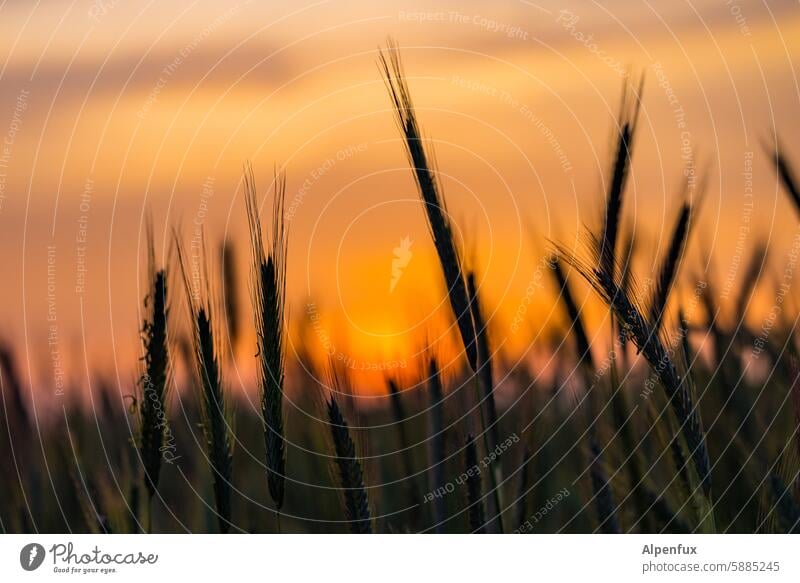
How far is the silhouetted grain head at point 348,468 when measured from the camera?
1.59 m

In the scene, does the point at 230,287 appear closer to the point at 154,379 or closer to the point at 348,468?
the point at 154,379

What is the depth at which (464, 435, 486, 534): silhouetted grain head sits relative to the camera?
1608 millimetres

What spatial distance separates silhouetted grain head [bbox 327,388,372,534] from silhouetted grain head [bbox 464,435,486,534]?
194 millimetres

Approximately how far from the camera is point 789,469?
1791mm

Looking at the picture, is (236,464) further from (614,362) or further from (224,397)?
(614,362)

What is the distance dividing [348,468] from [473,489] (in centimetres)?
23

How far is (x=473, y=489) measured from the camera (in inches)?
63.7

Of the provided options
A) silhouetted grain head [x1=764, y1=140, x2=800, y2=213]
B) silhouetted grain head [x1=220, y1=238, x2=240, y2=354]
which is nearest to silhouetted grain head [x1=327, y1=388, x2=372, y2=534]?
silhouetted grain head [x1=220, y1=238, x2=240, y2=354]

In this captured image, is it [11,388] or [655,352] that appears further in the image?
[11,388]

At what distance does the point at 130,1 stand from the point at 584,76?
1.04 metres

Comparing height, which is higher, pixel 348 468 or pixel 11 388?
pixel 11 388

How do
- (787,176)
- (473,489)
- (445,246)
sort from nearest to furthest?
(445,246)
(473,489)
(787,176)
